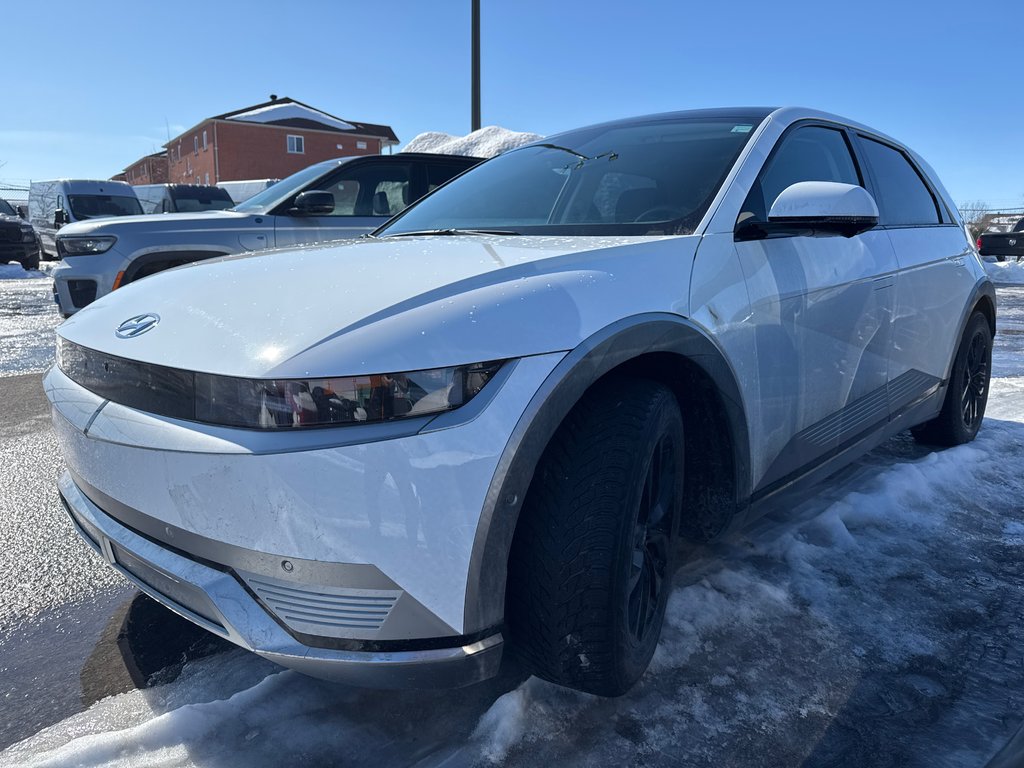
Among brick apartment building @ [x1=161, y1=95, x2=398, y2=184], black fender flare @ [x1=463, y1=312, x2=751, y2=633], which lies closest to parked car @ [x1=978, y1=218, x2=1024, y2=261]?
black fender flare @ [x1=463, y1=312, x2=751, y2=633]

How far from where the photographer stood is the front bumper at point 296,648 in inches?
59.7

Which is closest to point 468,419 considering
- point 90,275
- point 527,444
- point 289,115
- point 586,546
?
point 527,444

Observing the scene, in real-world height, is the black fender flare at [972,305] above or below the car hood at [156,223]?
below

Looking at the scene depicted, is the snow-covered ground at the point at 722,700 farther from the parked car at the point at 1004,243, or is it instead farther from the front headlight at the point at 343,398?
the parked car at the point at 1004,243

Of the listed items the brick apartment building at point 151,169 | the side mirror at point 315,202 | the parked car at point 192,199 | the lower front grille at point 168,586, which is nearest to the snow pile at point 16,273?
the parked car at point 192,199

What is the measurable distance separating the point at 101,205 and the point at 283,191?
1372cm

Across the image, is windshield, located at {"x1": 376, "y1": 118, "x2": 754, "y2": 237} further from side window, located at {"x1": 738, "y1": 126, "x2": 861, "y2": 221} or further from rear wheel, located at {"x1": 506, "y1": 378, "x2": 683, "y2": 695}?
rear wheel, located at {"x1": 506, "y1": 378, "x2": 683, "y2": 695}

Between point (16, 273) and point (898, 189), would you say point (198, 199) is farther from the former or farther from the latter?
point (898, 189)

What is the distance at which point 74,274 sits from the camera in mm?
5301

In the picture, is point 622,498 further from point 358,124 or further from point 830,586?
point 358,124

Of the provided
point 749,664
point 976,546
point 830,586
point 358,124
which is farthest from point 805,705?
point 358,124

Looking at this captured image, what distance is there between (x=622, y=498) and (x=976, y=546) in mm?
2010

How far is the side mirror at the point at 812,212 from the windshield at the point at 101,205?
17.6m

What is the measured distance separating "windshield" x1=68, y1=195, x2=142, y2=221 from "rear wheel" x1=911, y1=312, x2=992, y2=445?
17262mm
